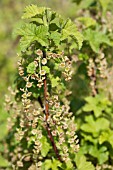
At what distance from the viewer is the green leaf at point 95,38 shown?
9.71 ft

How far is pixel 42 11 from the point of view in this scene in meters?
Answer: 2.33

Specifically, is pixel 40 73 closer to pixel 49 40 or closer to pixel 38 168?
pixel 49 40

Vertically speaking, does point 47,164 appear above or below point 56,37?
below

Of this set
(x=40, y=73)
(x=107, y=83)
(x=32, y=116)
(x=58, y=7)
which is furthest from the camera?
(x=58, y=7)

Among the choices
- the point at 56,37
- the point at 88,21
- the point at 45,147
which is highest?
the point at 88,21

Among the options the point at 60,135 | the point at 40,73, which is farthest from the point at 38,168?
the point at 40,73

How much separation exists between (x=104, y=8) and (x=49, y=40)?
0.96 m

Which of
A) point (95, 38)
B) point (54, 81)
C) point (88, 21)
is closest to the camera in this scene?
point (54, 81)

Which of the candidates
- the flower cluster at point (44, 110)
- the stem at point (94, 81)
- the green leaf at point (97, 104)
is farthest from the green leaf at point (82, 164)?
the stem at point (94, 81)

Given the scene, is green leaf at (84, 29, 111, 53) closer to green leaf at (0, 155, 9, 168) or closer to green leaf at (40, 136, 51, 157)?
green leaf at (40, 136, 51, 157)

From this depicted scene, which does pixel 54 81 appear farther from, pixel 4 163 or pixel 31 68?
pixel 4 163

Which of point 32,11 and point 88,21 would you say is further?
point 88,21

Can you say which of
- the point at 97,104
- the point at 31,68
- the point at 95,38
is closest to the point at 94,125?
the point at 97,104

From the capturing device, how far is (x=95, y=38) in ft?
9.93
